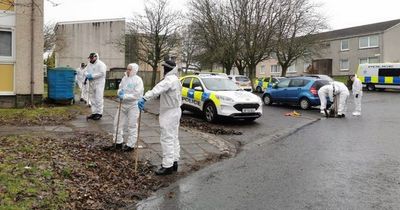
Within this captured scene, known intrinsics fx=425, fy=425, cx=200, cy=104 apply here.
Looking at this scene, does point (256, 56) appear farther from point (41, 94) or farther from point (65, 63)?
point (41, 94)

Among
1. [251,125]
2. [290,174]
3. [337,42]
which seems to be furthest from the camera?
[337,42]

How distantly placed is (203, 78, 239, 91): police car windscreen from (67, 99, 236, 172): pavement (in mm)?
2564

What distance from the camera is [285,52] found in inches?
1777

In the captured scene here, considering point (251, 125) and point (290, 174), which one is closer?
point (290, 174)

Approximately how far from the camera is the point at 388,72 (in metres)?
35.4

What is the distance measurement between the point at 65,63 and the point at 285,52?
78.1 feet

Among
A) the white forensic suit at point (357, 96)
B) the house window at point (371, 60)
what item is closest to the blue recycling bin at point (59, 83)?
the white forensic suit at point (357, 96)

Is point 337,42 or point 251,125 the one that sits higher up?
point 337,42

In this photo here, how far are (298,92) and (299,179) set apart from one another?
45.3ft

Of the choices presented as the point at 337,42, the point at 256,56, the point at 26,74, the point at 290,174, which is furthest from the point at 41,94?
the point at 337,42

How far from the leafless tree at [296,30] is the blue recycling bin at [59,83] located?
28286 mm

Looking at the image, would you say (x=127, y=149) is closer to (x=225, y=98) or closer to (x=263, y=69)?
(x=225, y=98)

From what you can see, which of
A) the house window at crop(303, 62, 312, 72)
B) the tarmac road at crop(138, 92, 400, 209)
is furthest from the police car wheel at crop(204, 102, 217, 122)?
the house window at crop(303, 62, 312, 72)

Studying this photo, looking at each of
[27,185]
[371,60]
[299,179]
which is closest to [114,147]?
[27,185]
